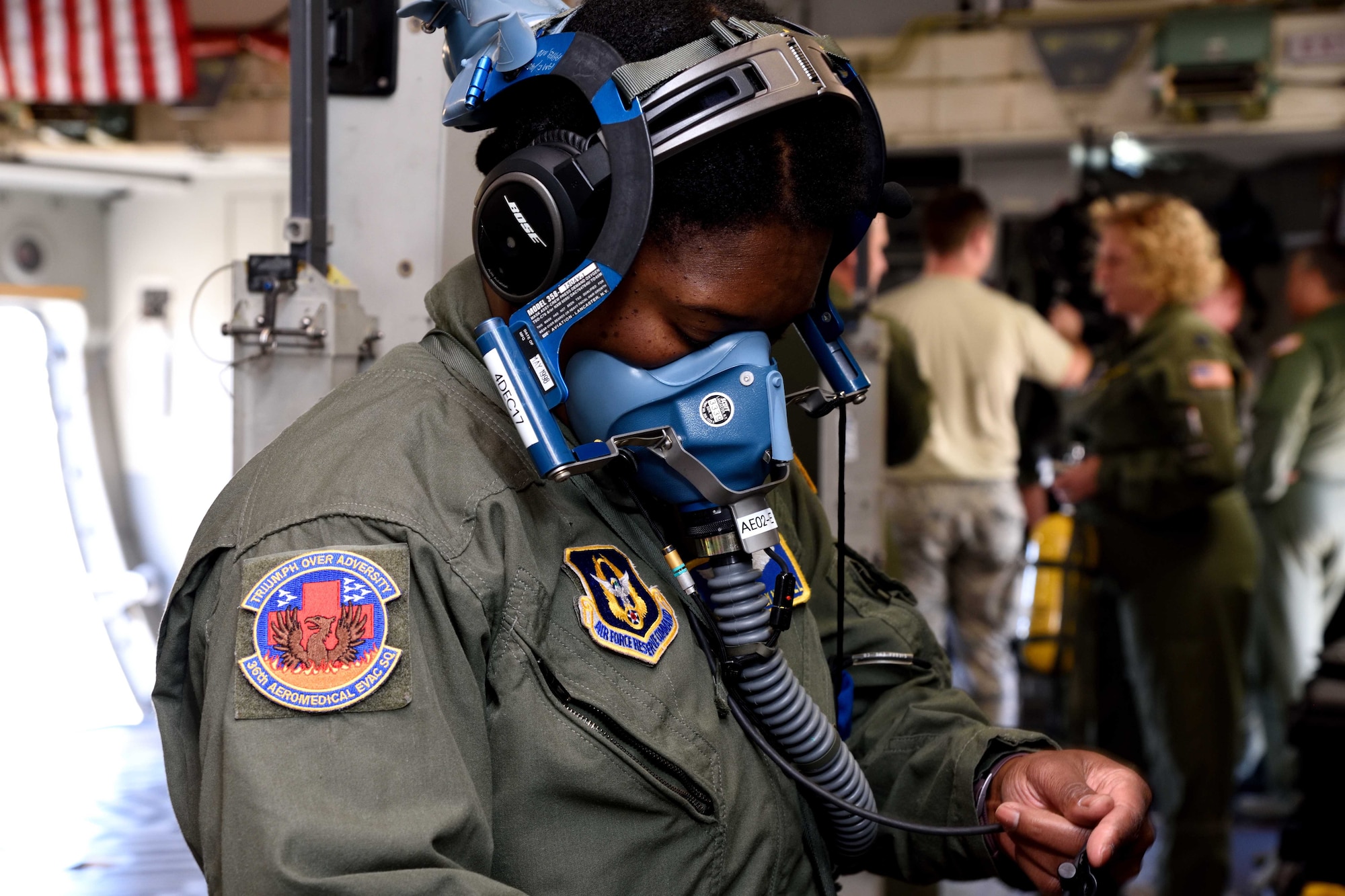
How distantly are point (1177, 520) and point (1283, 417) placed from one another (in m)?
1.13

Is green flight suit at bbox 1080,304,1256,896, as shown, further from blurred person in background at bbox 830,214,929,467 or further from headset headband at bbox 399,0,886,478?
headset headband at bbox 399,0,886,478

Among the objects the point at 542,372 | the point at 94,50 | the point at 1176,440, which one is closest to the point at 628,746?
the point at 542,372

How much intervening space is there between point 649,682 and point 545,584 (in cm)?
14

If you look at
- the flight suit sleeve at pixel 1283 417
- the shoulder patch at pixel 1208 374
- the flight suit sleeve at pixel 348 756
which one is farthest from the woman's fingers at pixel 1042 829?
the flight suit sleeve at pixel 1283 417

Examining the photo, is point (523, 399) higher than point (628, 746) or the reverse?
higher

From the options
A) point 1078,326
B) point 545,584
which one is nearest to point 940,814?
point 545,584

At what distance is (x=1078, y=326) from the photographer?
6.55 m

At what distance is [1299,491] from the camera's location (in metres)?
4.70

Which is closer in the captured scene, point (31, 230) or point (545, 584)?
point (545, 584)

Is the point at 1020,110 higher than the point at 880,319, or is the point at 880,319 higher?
the point at 1020,110

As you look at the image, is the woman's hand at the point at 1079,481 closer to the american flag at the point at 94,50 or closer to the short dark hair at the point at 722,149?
the short dark hair at the point at 722,149

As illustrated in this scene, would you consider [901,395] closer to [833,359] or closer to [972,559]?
[972,559]

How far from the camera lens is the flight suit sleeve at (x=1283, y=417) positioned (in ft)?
14.8

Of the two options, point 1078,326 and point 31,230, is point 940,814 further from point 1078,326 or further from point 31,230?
point 1078,326
